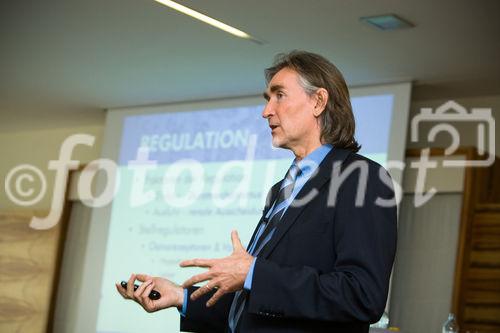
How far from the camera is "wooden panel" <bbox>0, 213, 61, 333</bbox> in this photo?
30.1ft

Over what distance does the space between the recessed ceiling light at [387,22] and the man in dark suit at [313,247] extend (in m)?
3.63

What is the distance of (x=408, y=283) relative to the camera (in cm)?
690

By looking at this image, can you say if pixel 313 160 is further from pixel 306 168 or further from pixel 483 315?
pixel 483 315

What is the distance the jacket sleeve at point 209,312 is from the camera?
2131mm

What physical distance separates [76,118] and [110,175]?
40.4 inches

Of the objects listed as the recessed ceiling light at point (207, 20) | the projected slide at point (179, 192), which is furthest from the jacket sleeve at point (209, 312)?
the projected slide at point (179, 192)

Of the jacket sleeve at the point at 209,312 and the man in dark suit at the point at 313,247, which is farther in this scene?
the jacket sleeve at the point at 209,312

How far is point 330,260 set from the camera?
72.2 inches

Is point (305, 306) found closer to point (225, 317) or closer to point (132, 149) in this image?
point (225, 317)

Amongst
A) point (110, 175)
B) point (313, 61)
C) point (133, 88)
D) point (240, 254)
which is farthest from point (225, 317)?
point (110, 175)
